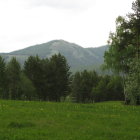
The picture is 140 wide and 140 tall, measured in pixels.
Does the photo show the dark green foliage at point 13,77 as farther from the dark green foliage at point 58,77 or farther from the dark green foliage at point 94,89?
the dark green foliage at point 94,89

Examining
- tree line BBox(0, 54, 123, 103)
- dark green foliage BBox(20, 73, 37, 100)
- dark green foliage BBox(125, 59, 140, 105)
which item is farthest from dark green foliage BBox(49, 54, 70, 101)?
dark green foliage BBox(125, 59, 140, 105)

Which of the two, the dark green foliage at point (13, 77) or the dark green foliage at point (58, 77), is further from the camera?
the dark green foliage at point (13, 77)

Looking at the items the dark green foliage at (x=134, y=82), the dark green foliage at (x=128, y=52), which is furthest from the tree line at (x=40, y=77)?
the dark green foliage at (x=134, y=82)

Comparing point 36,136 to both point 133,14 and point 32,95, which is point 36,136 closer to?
point 133,14

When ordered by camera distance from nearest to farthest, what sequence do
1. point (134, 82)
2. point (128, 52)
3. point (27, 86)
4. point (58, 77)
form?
point (134, 82) < point (128, 52) < point (27, 86) < point (58, 77)

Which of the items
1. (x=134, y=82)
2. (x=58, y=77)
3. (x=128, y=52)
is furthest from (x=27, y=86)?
(x=134, y=82)

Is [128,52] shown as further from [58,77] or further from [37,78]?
[37,78]

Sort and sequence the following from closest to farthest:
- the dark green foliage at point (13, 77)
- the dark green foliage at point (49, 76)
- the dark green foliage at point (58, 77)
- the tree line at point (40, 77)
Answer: the tree line at point (40, 77), the dark green foliage at point (49, 76), the dark green foliage at point (58, 77), the dark green foliage at point (13, 77)

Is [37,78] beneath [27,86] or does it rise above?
above

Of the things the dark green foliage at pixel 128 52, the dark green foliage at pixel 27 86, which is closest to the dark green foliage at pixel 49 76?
the dark green foliage at pixel 27 86

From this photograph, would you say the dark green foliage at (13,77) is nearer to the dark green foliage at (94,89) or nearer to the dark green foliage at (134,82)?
the dark green foliage at (94,89)

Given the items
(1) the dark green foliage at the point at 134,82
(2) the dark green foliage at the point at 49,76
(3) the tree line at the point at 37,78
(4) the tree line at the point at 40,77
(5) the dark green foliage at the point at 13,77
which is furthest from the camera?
(5) the dark green foliage at the point at 13,77

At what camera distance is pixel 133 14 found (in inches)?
2077

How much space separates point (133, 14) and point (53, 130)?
132ft
